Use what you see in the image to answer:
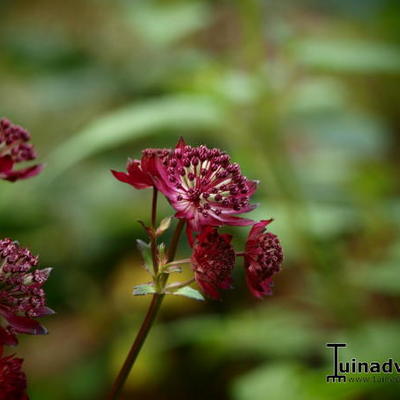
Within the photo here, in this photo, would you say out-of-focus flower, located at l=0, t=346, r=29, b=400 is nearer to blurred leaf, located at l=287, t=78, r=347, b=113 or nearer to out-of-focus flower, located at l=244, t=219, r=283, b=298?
out-of-focus flower, located at l=244, t=219, r=283, b=298

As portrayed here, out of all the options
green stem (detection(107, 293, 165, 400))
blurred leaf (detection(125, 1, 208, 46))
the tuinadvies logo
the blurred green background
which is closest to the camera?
green stem (detection(107, 293, 165, 400))

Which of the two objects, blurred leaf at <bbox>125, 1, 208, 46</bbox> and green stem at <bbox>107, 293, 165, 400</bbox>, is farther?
blurred leaf at <bbox>125, 1, 208, 46</bbox>

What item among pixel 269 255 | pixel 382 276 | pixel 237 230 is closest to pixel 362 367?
pixel 382 276

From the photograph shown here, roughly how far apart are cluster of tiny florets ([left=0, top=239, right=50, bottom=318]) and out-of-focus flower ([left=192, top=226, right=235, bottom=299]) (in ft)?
0.30

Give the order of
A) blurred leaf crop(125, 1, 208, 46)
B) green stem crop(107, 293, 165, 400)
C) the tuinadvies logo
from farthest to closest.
A: blurred leaf crop(125, 1, 208, 46), the tuinadvies logo, green stem crop(107, 293, 165, 400)

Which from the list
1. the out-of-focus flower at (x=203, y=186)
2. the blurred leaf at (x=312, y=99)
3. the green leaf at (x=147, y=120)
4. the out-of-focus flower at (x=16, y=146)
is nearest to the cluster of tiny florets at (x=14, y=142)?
the out-of-focus flower at (x=16, y=146)

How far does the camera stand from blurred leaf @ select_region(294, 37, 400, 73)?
1.18m

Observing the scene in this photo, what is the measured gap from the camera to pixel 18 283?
1.35 feet

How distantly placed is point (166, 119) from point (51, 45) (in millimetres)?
767

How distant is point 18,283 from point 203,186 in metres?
0.13

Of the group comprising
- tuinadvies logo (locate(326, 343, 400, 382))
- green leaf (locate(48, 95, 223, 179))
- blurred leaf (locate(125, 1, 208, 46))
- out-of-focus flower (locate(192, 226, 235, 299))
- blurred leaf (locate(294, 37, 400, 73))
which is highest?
blurred leaf (locate(125, 1, 208, 46))

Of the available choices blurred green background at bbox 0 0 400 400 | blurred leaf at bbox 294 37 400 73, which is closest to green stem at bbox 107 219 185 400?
blurred green background at bbox 0 0 400 400

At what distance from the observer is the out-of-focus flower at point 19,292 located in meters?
0.40

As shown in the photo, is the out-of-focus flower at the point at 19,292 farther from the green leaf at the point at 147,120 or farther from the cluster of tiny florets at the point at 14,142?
the green leaf at the point at 147,120
